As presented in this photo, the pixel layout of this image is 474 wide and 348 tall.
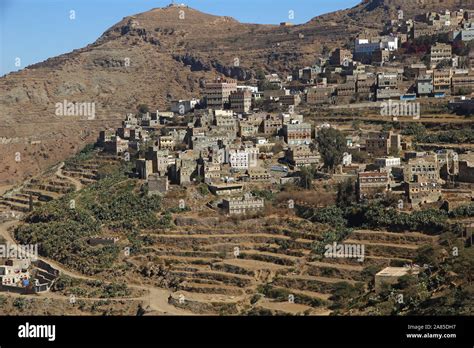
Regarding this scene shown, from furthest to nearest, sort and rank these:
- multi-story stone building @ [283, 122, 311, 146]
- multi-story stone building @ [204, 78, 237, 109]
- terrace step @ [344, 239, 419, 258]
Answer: multi-story stone building @ [204, 78, 237, 109] < multi-story stone building @ [283, 122, 311, 146] < terrace step @ [344, 239, 419, 258]

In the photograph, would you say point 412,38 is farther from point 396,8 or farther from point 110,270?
point 110,270

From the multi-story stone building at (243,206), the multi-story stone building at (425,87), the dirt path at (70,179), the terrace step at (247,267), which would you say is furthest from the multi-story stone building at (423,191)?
the dirt path at (70,179)

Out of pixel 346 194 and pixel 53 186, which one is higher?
pixel 346 194

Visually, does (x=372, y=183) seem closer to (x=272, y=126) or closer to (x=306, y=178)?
(x=306, y=178)

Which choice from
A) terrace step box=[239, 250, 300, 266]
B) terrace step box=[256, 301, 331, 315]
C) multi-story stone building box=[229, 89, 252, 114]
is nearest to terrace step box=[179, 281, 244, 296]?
terrace step box=[256, 301, 331, 315]

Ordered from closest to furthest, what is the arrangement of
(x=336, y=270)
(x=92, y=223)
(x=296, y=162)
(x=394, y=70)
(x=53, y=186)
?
(x=336, y=270) < (x=92, y=223) < (x=296, y=162) < (x=53, y=186) < (x=394, y=70)

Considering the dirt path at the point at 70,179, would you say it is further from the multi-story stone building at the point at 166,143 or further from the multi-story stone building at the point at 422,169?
the multi-story stone building at the point at 422,169

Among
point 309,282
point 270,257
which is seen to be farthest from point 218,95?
point 309,282

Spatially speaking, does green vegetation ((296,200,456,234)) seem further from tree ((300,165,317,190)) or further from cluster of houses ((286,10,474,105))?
cluster of houses ((286,10,474,105))
